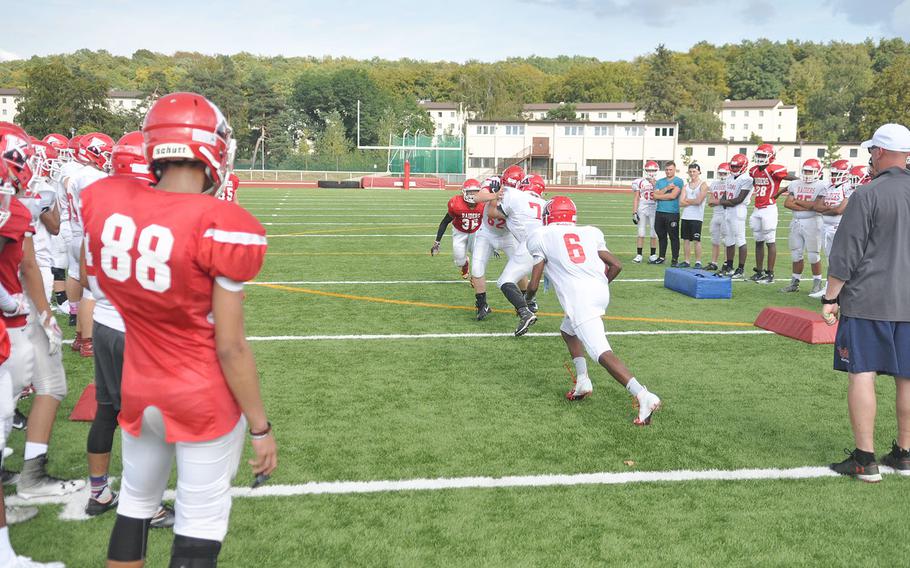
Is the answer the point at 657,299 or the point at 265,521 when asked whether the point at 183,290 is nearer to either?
the point at 265,521

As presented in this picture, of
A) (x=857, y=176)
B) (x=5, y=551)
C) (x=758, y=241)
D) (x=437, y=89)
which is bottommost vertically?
(x=5, y=551)

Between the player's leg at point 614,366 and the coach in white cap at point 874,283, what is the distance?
1.39 m

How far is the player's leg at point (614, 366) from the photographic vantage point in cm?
543

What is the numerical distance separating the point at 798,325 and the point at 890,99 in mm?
85582

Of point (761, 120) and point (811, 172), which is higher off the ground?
point (761, 120)

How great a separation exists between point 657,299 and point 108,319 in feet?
27.9

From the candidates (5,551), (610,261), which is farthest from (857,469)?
(5,551)

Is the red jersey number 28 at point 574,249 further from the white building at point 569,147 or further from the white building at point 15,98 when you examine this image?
the white building at point 15,98

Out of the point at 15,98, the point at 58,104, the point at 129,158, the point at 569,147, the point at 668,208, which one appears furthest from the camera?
the point at 15,98

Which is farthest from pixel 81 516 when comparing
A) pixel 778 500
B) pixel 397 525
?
pixel 778 500

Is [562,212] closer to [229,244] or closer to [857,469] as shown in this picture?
[857,469]

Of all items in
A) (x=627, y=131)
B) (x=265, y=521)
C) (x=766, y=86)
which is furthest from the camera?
(x=766, y=86)

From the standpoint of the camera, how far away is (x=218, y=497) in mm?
2504

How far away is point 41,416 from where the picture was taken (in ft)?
13.5
